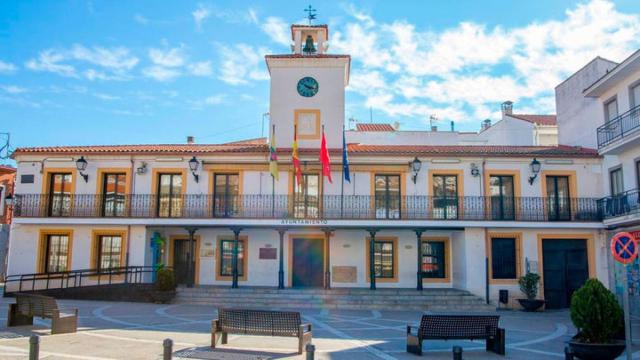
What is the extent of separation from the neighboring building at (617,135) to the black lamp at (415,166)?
21.7 feet

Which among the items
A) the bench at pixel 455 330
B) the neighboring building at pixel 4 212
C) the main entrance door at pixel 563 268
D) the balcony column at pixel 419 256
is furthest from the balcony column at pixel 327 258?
the neighboring building at pixel 4 212

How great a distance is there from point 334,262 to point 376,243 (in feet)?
6.20

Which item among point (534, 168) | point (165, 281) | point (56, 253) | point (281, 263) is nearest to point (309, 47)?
point (281, 263)

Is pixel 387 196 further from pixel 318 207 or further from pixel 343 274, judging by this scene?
pixel 343 274

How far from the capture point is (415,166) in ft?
69.3

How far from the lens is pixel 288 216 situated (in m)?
21.1

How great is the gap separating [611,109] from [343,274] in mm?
11926

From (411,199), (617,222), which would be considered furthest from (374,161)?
(617,222)

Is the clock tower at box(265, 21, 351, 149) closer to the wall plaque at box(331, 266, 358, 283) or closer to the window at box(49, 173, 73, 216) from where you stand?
the wall plaque at box(331, 266, 358, 283)

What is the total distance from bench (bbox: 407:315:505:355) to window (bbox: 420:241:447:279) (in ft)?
36.5

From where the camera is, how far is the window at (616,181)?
20.2 meters

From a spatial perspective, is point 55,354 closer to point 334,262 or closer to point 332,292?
point 332,292

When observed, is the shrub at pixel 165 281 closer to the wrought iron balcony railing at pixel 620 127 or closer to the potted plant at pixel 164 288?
the potted plant at pixel 164 288

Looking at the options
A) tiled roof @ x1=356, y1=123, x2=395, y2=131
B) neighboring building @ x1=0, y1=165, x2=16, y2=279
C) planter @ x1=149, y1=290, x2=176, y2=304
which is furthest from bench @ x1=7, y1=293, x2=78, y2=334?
tiled roof @ x1=356, y1=123, x2=395, y2=131
